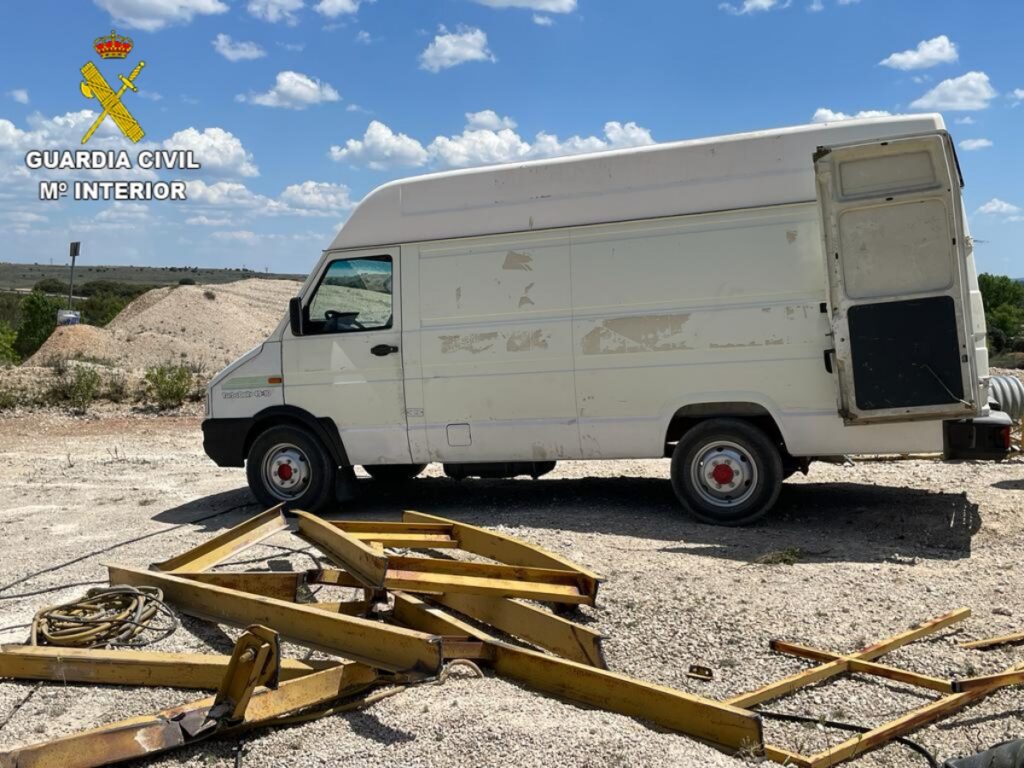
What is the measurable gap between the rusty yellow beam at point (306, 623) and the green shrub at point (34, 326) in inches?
1138

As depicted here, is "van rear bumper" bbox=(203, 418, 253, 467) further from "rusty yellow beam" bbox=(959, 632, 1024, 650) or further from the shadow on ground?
"rusty yellow beam" bbox=(959, 632, 1024, 650)

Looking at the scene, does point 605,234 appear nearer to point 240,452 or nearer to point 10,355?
point 240,452

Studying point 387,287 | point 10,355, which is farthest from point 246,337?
point 387,287

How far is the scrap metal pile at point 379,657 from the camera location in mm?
4066

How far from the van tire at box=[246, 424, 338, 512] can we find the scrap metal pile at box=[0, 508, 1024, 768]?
96.6 inches

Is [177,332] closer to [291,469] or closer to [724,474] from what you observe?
[291,469]

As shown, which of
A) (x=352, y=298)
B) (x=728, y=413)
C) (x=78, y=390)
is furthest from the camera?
(x=78, y=390)

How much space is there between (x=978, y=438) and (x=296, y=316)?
18.4ft

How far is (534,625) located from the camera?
5.18m

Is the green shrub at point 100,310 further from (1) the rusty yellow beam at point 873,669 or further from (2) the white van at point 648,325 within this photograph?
(1) the rusty yellow beam at point 873,669

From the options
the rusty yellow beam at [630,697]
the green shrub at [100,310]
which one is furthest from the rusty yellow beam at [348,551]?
the green shrub at [100,310]

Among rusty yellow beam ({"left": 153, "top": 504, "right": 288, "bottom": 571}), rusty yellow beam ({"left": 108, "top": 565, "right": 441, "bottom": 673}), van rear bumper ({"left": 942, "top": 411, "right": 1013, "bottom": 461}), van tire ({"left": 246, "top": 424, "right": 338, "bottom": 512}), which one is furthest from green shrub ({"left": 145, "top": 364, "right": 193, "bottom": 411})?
van rear bumper ({"left": 942, "top": 411, "right": 1013, "bottom": 461})

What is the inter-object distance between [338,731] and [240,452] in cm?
535

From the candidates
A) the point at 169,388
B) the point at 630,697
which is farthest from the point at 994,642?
the point at 169,388
